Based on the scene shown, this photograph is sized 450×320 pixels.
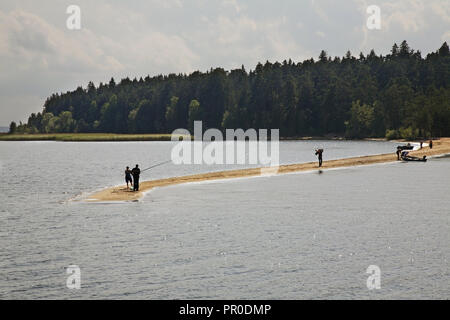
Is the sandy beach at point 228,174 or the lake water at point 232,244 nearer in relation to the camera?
the lake water at point 232,244

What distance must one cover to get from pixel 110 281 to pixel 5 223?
17.8 meters

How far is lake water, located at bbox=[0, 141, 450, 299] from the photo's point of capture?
878 inches

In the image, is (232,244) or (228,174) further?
(228,174)

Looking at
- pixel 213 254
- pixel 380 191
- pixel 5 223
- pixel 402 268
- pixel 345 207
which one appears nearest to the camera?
pixel 402 268

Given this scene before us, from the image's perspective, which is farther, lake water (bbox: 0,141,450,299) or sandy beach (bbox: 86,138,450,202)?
sandy beach (bbox: 86,138,450,202)

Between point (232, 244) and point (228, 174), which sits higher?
point (228, 174)

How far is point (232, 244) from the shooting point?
2998 cm

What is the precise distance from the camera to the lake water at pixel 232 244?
73.2 ft

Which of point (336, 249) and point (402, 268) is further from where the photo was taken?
point (336, 249)

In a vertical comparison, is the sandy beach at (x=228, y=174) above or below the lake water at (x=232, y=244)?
above
